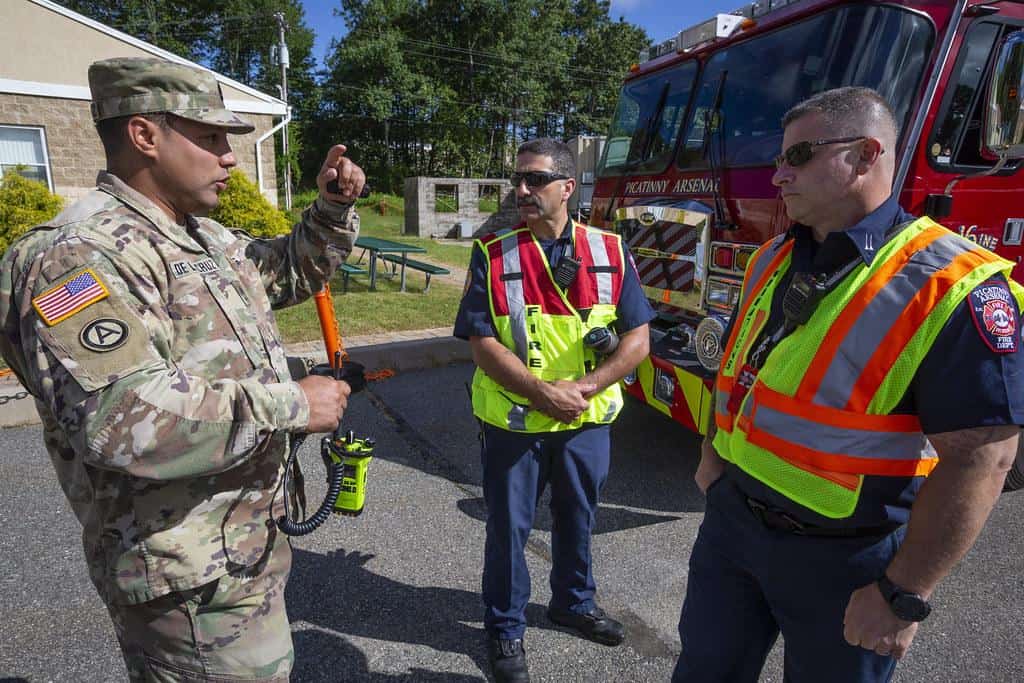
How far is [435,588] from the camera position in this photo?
2.82 metres

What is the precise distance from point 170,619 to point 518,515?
4.01ft

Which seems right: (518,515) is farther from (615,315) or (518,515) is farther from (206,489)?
(206,489)

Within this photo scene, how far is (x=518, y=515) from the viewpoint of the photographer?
2.35 metres

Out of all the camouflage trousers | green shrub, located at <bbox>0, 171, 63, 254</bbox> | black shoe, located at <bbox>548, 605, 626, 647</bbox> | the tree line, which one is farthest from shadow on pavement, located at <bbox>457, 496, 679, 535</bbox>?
the tree line

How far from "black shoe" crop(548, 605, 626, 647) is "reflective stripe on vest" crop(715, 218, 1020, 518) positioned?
4.19 feet

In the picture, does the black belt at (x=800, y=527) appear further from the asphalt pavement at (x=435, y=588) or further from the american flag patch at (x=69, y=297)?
the american flag patch at (x=69, y=297)

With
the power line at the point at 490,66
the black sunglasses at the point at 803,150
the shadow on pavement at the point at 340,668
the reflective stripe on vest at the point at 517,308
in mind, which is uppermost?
the power line at the point at 490,66

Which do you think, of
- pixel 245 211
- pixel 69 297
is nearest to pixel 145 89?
pixel 69 297

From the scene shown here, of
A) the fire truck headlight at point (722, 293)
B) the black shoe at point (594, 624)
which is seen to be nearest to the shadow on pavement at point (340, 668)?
the black shoe at point (594, 624)

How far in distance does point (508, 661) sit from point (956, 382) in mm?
1754

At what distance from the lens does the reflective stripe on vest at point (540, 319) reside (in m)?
2.38

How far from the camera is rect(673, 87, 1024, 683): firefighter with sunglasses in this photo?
4.17ft

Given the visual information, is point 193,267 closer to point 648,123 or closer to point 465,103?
point 648,123

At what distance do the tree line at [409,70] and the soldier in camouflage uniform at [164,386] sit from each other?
40.6 metres
